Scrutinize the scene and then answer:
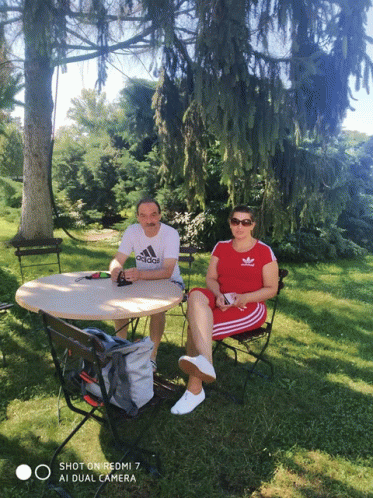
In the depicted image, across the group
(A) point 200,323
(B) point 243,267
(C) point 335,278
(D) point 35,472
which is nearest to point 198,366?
(A) point 200,323

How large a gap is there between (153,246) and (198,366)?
3.70ft

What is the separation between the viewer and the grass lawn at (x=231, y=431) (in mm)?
1926

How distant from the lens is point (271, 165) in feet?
15.5

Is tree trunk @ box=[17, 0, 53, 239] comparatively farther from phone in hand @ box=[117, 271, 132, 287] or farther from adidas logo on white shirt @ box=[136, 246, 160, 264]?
phone in hand @ box=[117, 271, 132, 287]

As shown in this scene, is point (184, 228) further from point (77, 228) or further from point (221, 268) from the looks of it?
point (221, 268)

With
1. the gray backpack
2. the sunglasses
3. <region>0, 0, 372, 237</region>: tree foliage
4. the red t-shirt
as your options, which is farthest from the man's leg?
<region>0, 0, 372, 237</region>: tree foliage

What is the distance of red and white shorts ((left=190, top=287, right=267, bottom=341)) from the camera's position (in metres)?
2.56

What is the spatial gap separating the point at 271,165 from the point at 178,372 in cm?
294

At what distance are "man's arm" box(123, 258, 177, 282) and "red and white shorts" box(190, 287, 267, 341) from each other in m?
0.33

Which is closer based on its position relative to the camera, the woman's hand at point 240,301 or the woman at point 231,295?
the woman at point 231,295

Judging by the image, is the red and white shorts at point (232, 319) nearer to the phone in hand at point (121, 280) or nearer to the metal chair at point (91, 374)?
the phone in hand at point (121, 280)

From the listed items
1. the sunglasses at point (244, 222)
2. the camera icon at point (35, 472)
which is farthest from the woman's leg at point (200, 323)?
the camera icon at point (35, 472)

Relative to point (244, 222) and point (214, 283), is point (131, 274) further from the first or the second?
point (244, 222)

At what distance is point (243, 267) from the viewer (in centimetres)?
276
